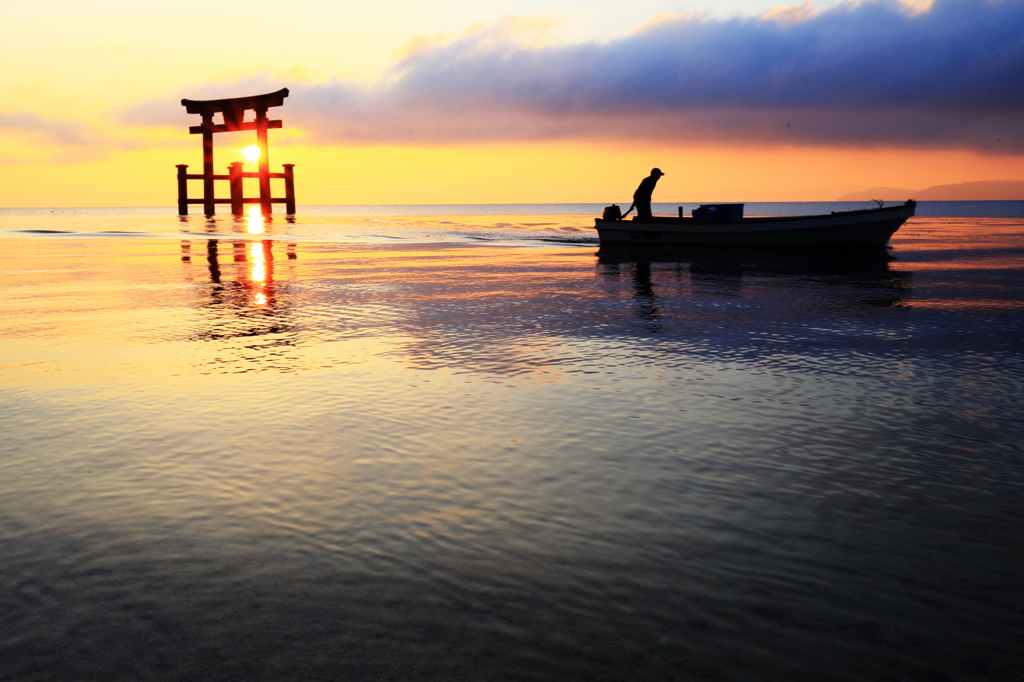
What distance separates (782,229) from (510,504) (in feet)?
73.6

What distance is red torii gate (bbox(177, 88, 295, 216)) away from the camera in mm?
54969

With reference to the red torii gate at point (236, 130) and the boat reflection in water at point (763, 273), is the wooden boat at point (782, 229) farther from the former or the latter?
the red torii gate at point (236, 130)

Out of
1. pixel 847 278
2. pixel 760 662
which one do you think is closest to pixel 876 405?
pixel 760 662

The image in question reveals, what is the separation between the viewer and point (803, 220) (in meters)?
24.4

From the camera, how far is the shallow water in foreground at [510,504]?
99.6 inches

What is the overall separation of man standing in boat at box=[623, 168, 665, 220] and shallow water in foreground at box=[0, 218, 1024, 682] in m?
16.5

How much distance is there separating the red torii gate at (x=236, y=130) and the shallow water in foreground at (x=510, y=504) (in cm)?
4987

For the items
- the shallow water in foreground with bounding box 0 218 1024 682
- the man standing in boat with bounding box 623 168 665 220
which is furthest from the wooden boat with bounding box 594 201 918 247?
the shallow water in foreground with bounding box 0 218 1024 682

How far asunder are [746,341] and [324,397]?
438 centimetres

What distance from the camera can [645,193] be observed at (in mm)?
25625

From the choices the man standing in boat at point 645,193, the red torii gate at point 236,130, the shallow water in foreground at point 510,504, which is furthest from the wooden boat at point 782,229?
the red torii gate at point 236,130

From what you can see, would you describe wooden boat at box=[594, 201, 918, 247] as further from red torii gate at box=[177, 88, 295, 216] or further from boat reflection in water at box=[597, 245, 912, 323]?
Answer: red torii gate at box=[177, 88, 295, 216]

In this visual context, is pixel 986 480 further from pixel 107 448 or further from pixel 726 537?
pixel 107 448

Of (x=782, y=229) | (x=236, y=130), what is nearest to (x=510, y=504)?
(x=782, y=229)
